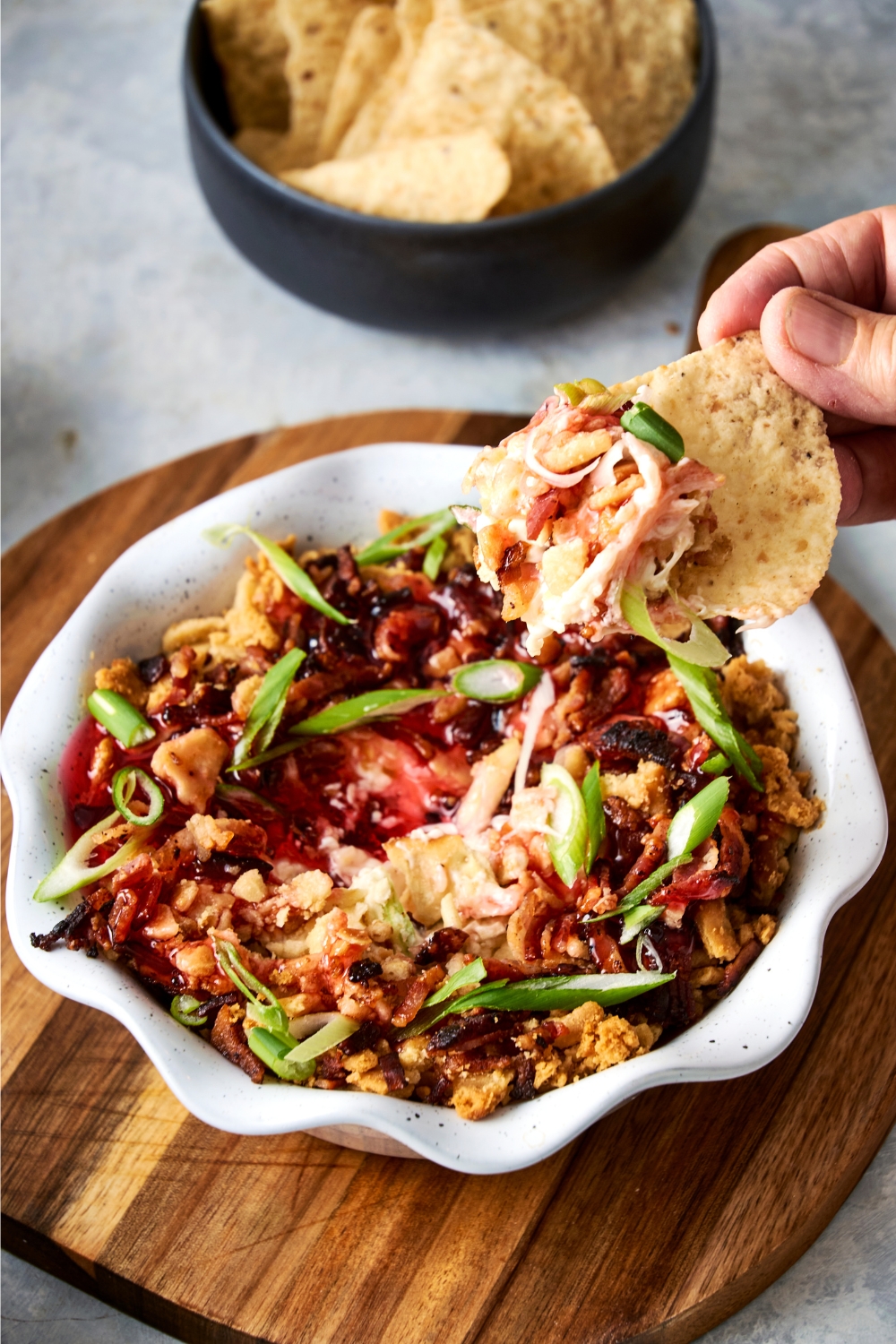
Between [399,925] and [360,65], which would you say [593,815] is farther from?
[360,65]

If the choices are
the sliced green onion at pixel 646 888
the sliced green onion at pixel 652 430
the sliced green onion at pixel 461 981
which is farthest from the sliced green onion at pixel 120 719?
the sliced green onion at pixel 652 430

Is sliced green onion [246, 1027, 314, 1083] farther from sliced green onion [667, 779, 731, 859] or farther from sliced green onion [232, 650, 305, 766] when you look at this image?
sliced green onion [667, 779, 731, 859]

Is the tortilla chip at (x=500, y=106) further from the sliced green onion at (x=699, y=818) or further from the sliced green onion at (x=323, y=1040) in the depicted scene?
the sliced green onion at (x=323, y=1040)

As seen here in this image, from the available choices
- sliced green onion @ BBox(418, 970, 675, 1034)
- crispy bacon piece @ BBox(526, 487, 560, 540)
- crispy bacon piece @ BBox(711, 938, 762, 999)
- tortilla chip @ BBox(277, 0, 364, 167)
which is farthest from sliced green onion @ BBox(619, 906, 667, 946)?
tortilla chip @ BBox(277, 0, 364, 167)

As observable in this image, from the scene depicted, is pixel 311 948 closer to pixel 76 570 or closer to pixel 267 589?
pixel 267 589

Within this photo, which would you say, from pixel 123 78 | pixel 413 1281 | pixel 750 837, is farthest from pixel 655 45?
pixel 413 1281

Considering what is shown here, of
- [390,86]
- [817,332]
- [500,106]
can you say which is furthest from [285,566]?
Answer: [390,86]
